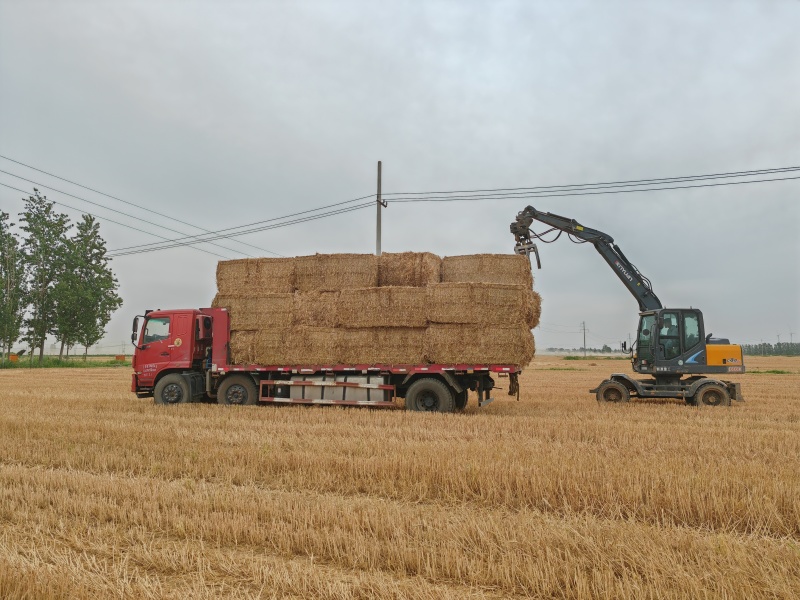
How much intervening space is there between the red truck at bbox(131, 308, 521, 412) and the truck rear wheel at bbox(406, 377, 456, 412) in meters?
0.02

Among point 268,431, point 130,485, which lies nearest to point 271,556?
point 130,485

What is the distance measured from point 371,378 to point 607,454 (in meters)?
7.35

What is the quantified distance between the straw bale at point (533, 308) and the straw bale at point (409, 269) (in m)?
2.32

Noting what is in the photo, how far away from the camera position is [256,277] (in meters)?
15.0

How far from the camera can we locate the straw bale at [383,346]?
13.7 metres

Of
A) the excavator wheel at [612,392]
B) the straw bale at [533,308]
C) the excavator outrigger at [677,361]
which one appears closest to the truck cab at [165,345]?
the straw bale at [533,308]

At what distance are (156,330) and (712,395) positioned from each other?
15.8 m

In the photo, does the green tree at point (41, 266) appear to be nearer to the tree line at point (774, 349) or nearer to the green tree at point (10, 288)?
the green tree at point (10, 288)

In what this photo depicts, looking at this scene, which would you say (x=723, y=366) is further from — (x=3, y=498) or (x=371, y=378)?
(x=3, y=498)

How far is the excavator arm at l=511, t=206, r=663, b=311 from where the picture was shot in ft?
59.3

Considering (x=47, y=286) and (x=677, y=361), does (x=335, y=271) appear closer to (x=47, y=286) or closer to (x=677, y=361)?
(x=677, y=361)

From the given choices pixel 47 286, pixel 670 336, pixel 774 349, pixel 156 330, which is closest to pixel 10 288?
pixel 47 286

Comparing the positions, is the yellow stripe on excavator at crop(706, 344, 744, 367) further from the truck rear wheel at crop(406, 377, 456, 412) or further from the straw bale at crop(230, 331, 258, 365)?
the straw bale at crop(230, 331, 258, 365)

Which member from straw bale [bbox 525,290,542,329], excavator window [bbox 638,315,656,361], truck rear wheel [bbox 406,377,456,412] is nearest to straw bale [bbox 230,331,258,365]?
truck rear wheel [bbox 406,377,456,412]
